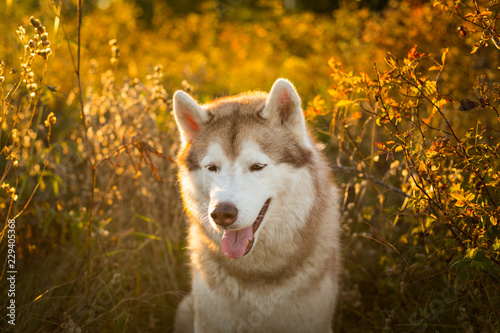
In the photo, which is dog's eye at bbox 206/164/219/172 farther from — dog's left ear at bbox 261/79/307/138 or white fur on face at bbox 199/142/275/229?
dog's left ear at bbox 261/79/307/138

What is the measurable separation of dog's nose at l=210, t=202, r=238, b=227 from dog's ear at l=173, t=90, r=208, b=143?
2.62 ft

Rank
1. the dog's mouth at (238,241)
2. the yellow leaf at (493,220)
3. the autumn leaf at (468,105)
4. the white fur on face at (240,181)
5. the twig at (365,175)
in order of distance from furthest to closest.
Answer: the twig at (365,175) → the dog's mouth at (238,241) → the white fur on face at (240,181) → the yellow leaf at (493,220) → the autumn leaf at (468,105)

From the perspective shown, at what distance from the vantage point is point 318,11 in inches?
605

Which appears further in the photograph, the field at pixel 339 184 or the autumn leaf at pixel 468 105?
the field at pixel 339 184

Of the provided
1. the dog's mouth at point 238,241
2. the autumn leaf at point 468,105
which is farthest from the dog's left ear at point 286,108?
the autumn leaf at point 468,105

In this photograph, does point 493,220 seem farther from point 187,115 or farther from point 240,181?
point 187,115

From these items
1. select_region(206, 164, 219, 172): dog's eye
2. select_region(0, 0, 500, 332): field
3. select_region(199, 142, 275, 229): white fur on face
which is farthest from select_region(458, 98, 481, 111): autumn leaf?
select_region(206, 164, 219, 172): dog's eye

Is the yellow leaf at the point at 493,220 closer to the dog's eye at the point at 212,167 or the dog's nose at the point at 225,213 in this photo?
the dog's nose at the point at 225,213

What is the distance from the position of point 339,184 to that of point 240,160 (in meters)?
2.48

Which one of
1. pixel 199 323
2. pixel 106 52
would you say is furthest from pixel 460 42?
pixel 106 52

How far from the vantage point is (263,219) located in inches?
107

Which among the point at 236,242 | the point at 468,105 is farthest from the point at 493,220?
the point at 236,242

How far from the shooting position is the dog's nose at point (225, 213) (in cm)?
239

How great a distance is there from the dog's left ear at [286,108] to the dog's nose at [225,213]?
0.75 metres
